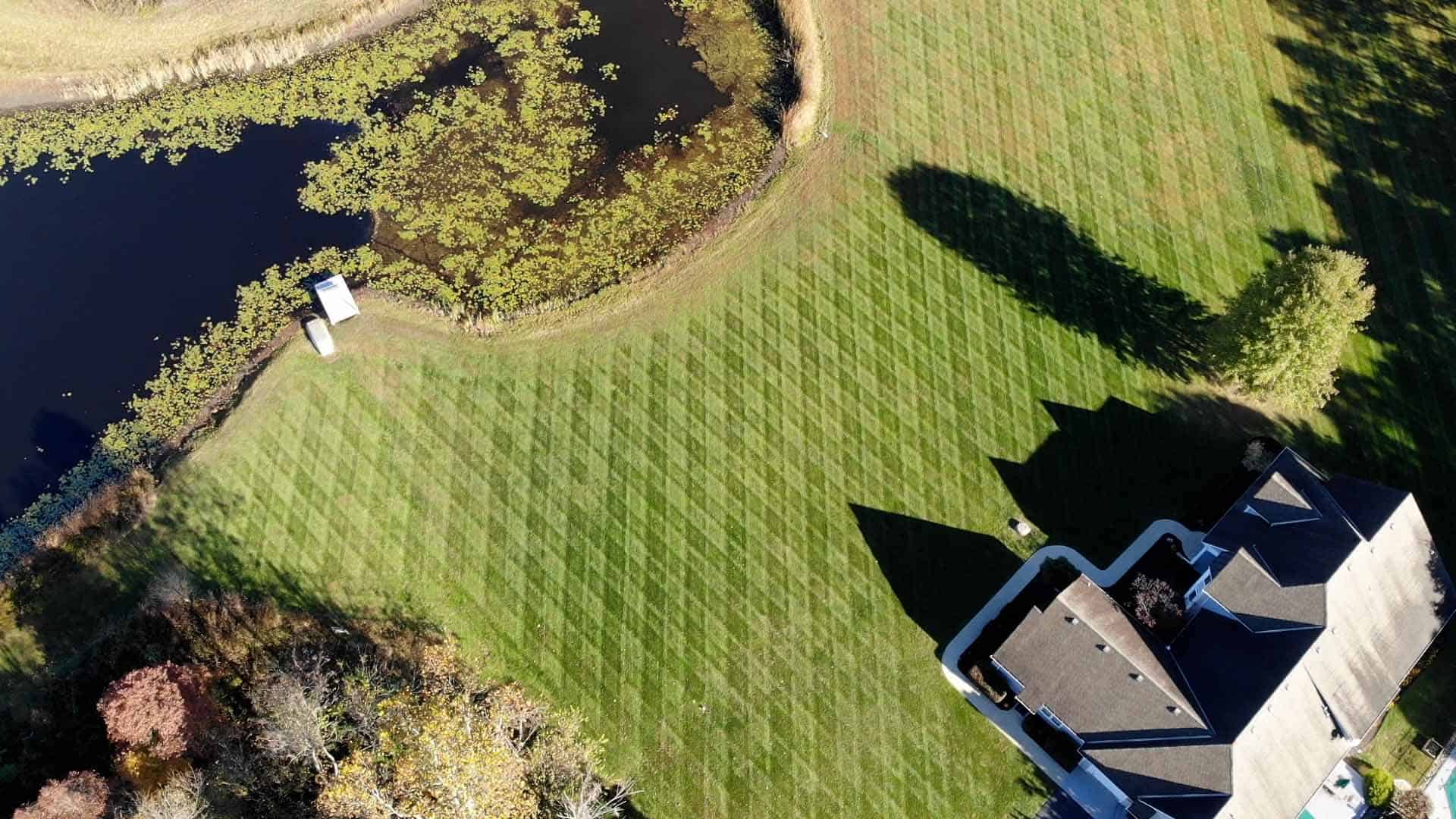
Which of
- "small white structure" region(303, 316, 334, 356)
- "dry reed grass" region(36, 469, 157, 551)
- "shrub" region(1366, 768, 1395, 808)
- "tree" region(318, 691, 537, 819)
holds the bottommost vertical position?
"shrub" region(1366, 768, 1395, 808)

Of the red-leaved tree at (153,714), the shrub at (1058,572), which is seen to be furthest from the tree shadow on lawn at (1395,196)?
the red-leaved tree at (153,714)

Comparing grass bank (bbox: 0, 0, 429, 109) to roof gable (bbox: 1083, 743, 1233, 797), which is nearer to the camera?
roof gable (bbox: 1083, 743, 1233, 797)

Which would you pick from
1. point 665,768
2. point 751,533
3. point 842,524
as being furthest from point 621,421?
point 665,768

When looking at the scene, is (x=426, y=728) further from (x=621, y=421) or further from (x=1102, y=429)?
(x=1102, y=429)

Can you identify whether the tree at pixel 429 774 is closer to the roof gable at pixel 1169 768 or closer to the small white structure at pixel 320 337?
the small white structure at pixel 320 337

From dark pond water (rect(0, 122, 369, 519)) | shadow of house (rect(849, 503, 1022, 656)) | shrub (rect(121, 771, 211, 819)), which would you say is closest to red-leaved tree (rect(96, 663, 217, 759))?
shrub (rect(121, 771, 211, 819))

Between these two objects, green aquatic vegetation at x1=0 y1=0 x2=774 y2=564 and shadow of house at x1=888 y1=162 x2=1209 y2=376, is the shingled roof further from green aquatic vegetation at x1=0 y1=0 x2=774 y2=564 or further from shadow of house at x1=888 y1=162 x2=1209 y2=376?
green aquatic vegetation at x1=0 y1=0 x2=774 y2=564
